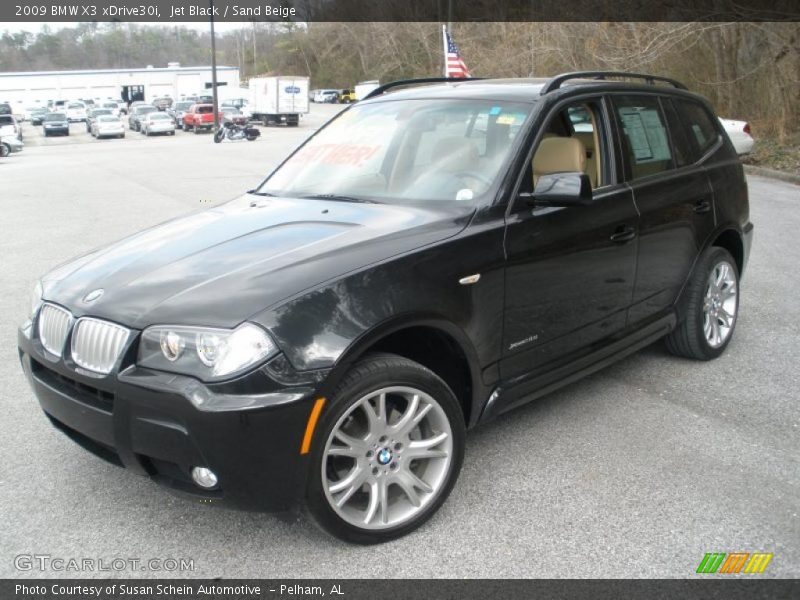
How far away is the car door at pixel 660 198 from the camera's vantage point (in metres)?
4.23

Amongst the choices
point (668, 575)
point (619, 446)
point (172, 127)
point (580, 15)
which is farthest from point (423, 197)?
point (172, 127)

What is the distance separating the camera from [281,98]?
5006 cm

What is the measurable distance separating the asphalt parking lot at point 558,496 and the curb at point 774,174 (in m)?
12.6

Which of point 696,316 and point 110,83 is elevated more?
point 110,83

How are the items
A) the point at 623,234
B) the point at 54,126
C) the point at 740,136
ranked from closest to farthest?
the point at 623,234 < the point at 740,136 < the point at 54,126

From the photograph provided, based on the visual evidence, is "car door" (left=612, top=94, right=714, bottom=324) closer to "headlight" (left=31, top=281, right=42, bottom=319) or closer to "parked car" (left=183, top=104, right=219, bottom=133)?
"headlight" (left=31, top=281, right=42, bottom=319)

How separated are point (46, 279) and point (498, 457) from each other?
2339 millimetres

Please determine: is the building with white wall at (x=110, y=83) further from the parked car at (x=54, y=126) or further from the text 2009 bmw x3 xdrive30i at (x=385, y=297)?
the text 2009 bmw x3 xdrive30i at (x=385, y=297)

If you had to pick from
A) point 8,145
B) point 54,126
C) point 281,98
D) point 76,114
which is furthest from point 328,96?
point 8,145

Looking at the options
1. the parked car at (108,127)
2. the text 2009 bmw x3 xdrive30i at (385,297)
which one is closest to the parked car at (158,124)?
the parked car at (108,127)

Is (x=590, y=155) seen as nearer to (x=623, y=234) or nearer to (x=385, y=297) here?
(x=623, y=234)

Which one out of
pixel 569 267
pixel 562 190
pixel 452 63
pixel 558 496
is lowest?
pixel 558 496

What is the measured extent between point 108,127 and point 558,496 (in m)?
46.5

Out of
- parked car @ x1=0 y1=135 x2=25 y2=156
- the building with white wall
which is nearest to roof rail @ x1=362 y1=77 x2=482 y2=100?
parked car @ x1=0 y1=135 x2=25 y2=156
